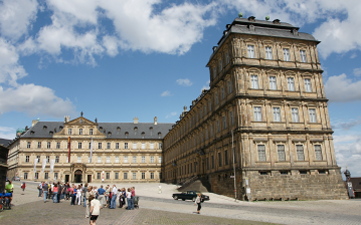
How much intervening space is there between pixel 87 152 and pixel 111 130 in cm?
886

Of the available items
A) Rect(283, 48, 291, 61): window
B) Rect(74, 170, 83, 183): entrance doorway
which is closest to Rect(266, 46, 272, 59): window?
Rect(283, 48, 291, 61): window

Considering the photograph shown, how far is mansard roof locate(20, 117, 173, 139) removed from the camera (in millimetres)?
78000

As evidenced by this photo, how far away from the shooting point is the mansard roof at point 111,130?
256 feet

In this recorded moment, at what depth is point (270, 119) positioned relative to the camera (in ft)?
110

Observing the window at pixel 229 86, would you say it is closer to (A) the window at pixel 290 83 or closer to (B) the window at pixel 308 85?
(A) the window at pixel 290 83

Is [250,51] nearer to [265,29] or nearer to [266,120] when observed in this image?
[265,29]

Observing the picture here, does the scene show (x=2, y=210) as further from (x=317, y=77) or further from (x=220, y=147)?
(x=317, y=77)

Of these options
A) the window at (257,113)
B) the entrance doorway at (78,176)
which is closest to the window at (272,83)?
the window at (257,113)

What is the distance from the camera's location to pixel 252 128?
3247cm

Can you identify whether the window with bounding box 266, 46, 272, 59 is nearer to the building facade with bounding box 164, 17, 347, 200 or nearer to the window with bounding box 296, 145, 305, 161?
the building facade with bounding box 164, 17, 347, 200

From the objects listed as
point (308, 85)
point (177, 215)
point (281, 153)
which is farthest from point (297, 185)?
point (177, 215)

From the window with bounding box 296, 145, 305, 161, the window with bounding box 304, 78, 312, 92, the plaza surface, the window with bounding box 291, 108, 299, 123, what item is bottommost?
the plaza surface

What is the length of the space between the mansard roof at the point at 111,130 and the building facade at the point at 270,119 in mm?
44528

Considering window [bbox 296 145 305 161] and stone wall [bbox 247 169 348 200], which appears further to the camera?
window [bbox 296 145 305 161]
